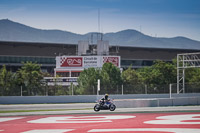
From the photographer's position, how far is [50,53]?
317 ft

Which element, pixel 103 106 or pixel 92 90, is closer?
pixel 103 106

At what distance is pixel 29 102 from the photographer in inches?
1852

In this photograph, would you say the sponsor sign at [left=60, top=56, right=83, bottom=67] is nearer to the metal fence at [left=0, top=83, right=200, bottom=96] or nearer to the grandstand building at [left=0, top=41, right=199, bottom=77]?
the grandstand building at [left=0, top=41, right=199, bottom=77]

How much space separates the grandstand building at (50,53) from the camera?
303 feet

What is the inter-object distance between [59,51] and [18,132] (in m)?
80.8

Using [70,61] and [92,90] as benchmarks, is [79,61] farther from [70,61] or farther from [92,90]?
[92,90]

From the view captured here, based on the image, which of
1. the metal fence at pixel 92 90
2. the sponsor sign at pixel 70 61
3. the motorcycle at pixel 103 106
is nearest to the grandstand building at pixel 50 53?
the sponsor sign at pixel 70 61

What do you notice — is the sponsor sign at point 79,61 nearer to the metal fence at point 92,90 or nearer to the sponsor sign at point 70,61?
the sponsor sign at point 70,61

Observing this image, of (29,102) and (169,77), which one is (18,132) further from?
(169,77)

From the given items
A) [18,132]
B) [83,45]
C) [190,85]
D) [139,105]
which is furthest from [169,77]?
[18,132]

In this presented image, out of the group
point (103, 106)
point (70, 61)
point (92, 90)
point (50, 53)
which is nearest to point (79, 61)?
point (70, 61)

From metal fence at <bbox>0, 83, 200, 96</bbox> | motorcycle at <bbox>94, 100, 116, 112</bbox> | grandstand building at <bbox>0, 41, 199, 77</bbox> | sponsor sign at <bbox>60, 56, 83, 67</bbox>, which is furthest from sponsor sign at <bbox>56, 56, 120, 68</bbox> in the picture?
motorcycle at <bbox>94, 100, 116, 112</bbox>

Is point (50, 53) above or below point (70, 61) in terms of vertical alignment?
above

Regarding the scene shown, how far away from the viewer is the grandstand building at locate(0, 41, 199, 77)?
92375 mm
